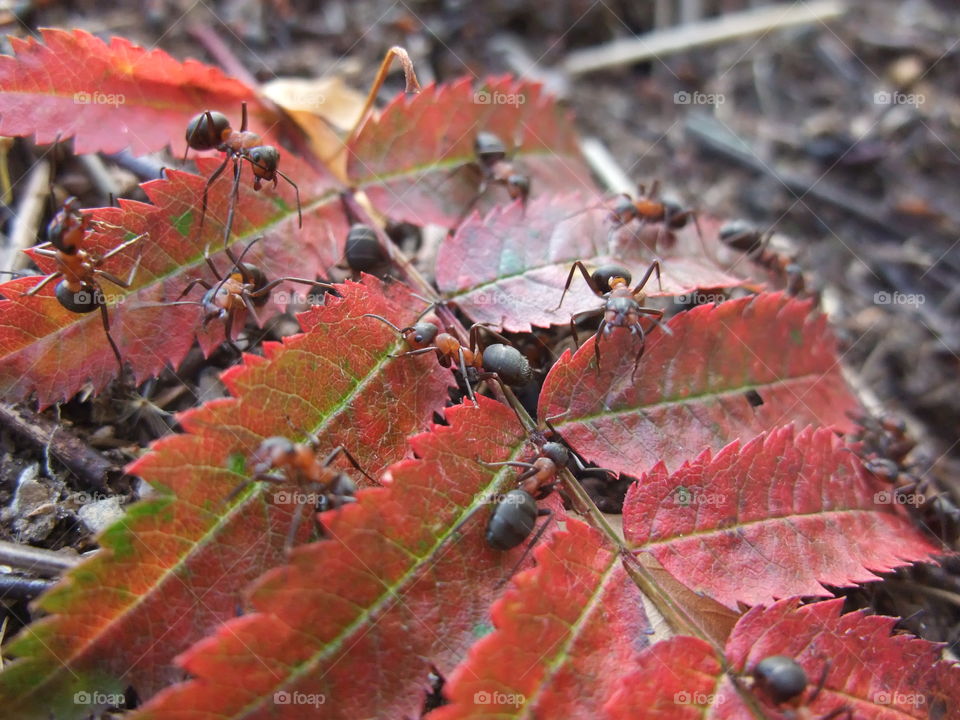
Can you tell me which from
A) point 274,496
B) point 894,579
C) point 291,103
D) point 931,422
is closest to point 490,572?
point 274,496

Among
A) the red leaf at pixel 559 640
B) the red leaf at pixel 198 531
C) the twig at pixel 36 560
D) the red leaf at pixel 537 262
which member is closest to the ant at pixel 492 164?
the red leaf at pixel 537 262

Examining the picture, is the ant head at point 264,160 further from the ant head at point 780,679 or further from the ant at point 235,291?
the ant head at point 780,679

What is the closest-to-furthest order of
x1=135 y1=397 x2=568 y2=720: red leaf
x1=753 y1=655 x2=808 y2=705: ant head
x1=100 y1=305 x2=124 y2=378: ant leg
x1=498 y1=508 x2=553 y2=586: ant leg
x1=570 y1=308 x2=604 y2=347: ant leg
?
x1=135 y1=397 x2=568 y2=720: red leaf, x1=753 y1=655 x2=808 y2=705: ant head, x1=498 y1=508 x2=553 y2=586: ant leg, x1=100 y1=305 x2=124 y2=378: ant leg, x1=570 y1=308 x2=604 y2=347: ant leg

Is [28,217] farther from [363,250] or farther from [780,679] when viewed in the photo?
[780,679]

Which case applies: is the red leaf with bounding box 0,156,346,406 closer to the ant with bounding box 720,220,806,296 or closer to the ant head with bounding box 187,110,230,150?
the ant head with bounding box 187,110,230,150

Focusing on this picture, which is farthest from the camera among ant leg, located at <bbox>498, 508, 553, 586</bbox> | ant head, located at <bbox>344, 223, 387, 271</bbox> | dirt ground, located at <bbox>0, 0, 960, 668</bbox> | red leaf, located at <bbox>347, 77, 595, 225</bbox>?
dirt ground, located at <bbox>0, 0, 960, 668</bbox>

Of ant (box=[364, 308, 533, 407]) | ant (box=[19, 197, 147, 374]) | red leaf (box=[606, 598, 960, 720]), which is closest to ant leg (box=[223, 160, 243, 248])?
ant (box=[19, 197, 147, 374])

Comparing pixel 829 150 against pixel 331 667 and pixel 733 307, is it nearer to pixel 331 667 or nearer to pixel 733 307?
pixel 733 307
